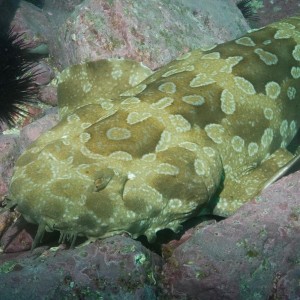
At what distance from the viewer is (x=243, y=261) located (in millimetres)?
3836

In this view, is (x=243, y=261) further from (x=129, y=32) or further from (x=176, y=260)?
(x=129, y=32)

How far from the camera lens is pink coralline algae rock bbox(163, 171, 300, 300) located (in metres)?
3.78

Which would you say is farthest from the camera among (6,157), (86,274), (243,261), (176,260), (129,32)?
(129,32)

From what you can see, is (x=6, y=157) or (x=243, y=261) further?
(x=6, y=157)

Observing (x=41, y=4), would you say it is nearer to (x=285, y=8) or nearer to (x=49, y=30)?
(x=49, y=30)

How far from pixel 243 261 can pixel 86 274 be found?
144 centimetres

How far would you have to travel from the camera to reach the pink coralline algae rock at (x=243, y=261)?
3783 mm

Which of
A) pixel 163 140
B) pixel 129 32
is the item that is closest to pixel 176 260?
pixel 163 140

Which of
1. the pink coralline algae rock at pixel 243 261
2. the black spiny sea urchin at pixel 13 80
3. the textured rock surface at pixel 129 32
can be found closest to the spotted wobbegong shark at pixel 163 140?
the pink coralline algae rock at pixel 243 261

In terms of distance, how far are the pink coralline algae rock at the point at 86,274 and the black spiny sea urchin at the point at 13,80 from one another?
147 inches

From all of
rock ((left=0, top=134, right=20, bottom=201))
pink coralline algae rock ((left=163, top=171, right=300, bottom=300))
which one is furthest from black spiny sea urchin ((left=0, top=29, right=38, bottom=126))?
pink coralline algae rock ((left=163, top=171, right=300, bottom=300))

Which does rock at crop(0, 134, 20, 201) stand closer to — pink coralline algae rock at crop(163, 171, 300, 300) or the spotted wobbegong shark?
the spotted wobbegong shark

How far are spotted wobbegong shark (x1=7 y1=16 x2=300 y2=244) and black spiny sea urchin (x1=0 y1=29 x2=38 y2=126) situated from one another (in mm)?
1384

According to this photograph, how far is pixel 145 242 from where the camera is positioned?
4.82m
